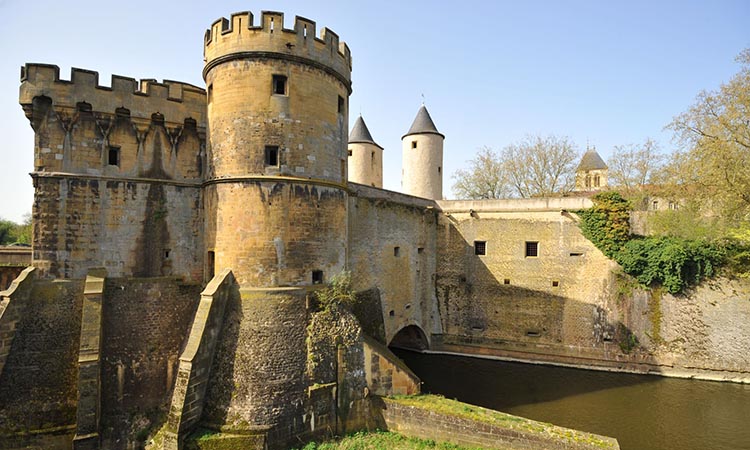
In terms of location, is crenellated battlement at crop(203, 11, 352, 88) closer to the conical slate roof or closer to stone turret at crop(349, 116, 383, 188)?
stone turret at crop(349, 116, 383, 188)

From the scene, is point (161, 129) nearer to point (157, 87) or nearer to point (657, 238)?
point (157, 87)

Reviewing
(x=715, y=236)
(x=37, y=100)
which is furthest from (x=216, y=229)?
(x=715, y=236)

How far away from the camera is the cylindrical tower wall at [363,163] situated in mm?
23109

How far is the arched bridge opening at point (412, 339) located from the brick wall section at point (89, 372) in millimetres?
12485

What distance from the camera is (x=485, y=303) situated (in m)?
19.0

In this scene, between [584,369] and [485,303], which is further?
[485,303]

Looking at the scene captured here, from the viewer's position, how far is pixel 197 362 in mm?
8953

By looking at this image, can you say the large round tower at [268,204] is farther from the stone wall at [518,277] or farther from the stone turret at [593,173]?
the stone turret at [593,173]

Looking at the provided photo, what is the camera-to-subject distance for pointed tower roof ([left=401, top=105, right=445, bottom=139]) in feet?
71.7

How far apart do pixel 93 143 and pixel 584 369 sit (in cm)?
2043

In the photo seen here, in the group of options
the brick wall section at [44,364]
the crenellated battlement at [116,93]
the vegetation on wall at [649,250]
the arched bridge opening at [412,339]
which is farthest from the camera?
the arched bridge opening at [412,339]

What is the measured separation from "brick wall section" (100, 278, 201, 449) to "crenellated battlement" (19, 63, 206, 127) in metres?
4.89

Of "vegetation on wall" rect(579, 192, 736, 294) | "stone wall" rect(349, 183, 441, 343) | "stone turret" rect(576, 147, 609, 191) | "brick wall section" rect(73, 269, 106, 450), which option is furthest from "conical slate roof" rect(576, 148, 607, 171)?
"brick wall section" rect(73, 269, 106, 450)

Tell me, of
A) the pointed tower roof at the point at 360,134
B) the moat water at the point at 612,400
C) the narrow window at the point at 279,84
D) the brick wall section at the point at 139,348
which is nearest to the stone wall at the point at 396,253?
the moat water at the point at 612,400
